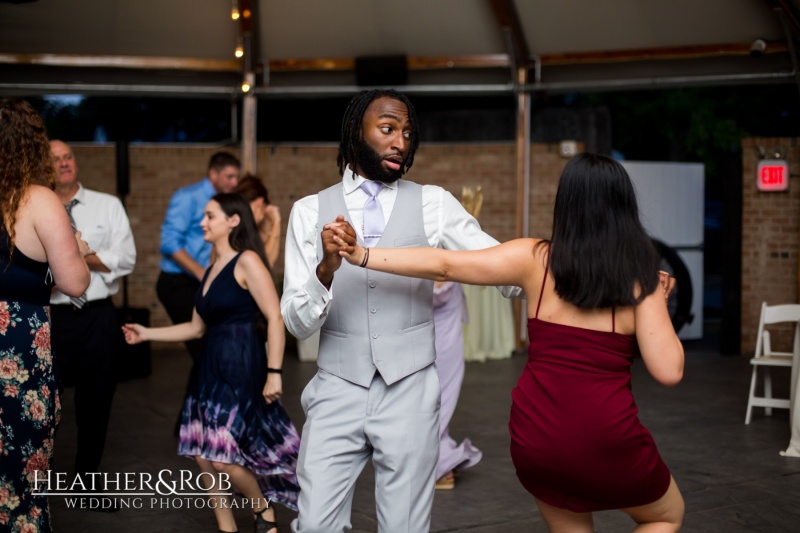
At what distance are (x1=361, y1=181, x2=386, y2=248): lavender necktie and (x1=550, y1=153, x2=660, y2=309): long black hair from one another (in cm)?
61

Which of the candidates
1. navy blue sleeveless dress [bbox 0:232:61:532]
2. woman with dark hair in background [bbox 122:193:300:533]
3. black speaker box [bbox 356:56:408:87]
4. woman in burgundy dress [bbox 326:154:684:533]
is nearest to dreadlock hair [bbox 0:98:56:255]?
navy blue sleeveless dress [bbox 0:232:61:532]

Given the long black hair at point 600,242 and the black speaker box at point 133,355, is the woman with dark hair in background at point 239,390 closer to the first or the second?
the long black hair at point 600,242

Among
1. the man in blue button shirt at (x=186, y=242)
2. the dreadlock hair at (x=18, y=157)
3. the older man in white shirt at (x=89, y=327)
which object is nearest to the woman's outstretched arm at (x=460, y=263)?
the dreadlock hair at (x=18, y=157)

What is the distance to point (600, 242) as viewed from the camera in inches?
107

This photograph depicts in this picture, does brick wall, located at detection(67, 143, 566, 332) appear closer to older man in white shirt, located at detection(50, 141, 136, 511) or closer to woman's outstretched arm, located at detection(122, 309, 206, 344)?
older man in white shirt, located at detection(50, 141, 136, 511)

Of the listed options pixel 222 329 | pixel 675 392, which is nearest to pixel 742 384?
pixel 675 392

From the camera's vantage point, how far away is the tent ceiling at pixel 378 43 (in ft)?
29.4

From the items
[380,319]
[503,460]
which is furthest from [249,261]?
[503,460]

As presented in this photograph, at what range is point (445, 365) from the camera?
539 centimetres

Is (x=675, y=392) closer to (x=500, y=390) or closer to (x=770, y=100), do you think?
(x=500, y=390)

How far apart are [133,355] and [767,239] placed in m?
6.87

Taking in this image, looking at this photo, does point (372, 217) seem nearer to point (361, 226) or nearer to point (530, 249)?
point (361, 226)

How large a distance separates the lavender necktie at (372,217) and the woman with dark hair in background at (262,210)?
2.94m

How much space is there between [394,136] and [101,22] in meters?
7.14
